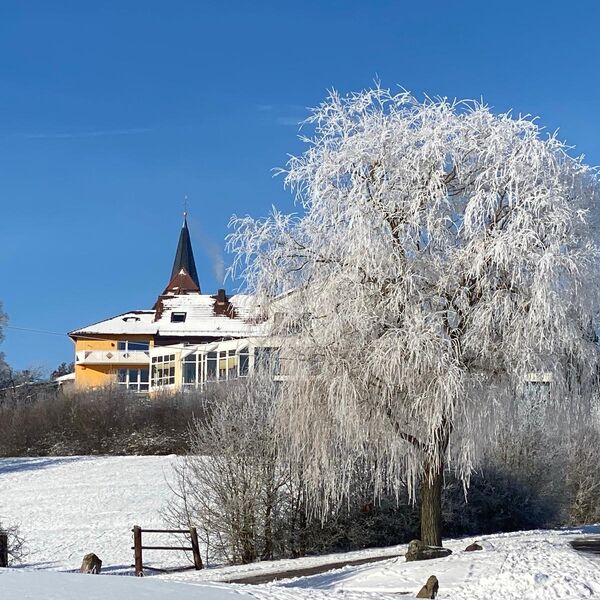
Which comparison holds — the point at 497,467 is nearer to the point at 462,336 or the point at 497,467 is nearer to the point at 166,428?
the point at 462,336

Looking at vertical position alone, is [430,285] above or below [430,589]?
above

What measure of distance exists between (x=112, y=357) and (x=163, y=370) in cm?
743

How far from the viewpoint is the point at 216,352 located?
59062 mm

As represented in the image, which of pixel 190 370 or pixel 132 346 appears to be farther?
pixel 132 346

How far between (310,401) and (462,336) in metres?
3.43

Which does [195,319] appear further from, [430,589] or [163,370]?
[430,589]

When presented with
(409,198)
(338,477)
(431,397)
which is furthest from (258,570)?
(409,198)

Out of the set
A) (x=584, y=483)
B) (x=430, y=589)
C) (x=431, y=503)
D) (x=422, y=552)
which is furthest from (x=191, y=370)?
(x=430, y=589)

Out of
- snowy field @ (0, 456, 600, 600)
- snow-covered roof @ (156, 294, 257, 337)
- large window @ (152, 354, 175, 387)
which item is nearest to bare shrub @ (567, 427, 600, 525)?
snowy field @ (0, 456, 600, 600)

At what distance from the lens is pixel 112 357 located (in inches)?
2891

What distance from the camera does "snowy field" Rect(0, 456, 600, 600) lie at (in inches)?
473

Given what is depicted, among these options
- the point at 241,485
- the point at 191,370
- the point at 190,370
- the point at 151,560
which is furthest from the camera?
the point at 190,370

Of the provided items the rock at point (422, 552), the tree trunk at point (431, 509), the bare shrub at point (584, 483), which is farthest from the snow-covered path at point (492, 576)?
the bare shrub at point (584, 483)

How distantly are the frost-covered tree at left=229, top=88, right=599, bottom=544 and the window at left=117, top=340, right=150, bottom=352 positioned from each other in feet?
178
